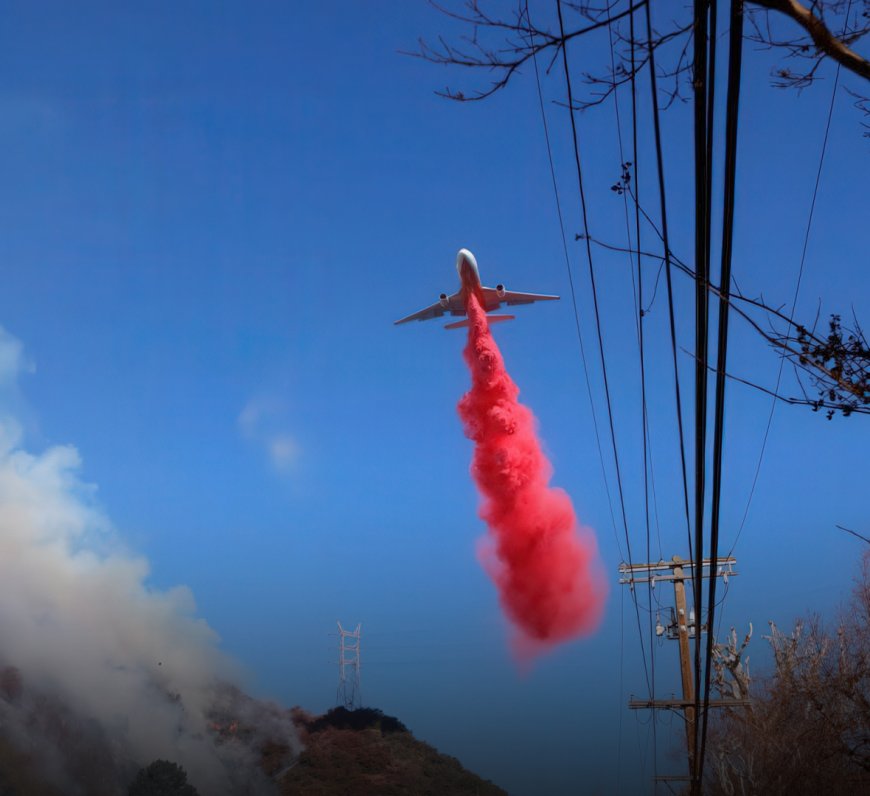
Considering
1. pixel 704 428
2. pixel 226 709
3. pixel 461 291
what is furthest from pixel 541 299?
pixel 226 709

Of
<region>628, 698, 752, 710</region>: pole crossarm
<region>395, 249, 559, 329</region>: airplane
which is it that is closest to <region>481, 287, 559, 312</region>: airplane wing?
<region>395, 249, 559, 329</region>: airplane

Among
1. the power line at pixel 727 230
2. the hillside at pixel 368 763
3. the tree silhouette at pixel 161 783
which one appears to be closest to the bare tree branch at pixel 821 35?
the power line at pixel 727 230

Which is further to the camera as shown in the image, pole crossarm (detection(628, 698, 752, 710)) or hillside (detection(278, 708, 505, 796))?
hillside (detection(278, 708, 505, 796))

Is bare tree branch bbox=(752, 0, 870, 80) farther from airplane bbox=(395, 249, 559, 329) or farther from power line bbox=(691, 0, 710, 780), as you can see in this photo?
airplane bbox=(395, 249, 559, 329)

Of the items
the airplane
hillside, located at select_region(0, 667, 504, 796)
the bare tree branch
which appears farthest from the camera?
hillside, located at select_region(0, 667, 504, 796)

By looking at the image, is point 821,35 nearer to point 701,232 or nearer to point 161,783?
point 701,232

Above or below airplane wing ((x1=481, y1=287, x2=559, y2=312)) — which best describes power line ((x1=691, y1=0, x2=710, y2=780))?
below

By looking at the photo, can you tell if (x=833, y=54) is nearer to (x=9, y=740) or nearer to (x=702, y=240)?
(x=702, y=240)

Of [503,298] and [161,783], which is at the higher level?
[503,298]

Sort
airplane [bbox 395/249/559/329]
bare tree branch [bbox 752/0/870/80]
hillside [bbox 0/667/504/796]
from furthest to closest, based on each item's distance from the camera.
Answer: hillside [bbox 0/667/504/796] → airplane [bbox 395/249/559/329] → bare tree branch [bbox 752/0/870/80]

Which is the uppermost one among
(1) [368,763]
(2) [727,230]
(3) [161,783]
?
(2) [727,230]

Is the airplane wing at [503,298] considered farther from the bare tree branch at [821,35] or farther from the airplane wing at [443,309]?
the bare tree branch at [821,35]

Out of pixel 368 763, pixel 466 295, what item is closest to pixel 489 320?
pixel 466 295

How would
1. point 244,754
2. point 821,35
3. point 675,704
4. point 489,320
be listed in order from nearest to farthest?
1. point 821,35
2. point 675,704
3. point 489,320
4. point 244,754
